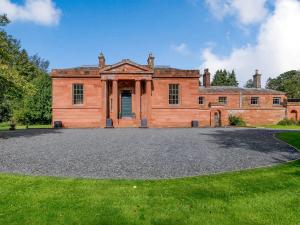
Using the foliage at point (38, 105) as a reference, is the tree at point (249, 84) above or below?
above

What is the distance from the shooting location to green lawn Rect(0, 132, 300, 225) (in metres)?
5.57

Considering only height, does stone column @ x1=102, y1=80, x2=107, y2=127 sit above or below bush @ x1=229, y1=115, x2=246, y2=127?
above

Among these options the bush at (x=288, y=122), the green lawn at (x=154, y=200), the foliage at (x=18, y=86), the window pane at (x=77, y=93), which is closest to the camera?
the green lawn at (x=154, y=200)

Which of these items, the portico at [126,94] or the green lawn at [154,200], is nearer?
the green lawn at [154,200]

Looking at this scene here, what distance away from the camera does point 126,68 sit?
33875 millimetres

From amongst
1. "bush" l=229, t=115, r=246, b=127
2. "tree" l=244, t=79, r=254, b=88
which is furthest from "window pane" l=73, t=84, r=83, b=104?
"tree" l=244, t=79, r=254, b=88

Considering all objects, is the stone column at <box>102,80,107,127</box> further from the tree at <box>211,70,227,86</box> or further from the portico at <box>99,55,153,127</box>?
the tree at <box>211,70,227,86</box>

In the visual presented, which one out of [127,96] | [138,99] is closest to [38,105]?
[127,96]

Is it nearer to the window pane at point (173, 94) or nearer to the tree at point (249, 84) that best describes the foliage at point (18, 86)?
the window pane at point (173, 94)

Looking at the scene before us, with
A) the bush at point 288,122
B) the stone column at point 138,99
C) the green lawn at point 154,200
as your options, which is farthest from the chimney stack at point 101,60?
the bush at point 288,122

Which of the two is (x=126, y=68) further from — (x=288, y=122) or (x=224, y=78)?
(x=224, y=78)

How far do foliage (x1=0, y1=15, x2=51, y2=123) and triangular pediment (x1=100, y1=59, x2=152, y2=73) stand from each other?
28.8ft

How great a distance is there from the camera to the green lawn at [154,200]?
18.3 feet

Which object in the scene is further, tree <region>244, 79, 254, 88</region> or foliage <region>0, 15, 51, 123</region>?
tree <region>244, 79, 254, 88</region>
